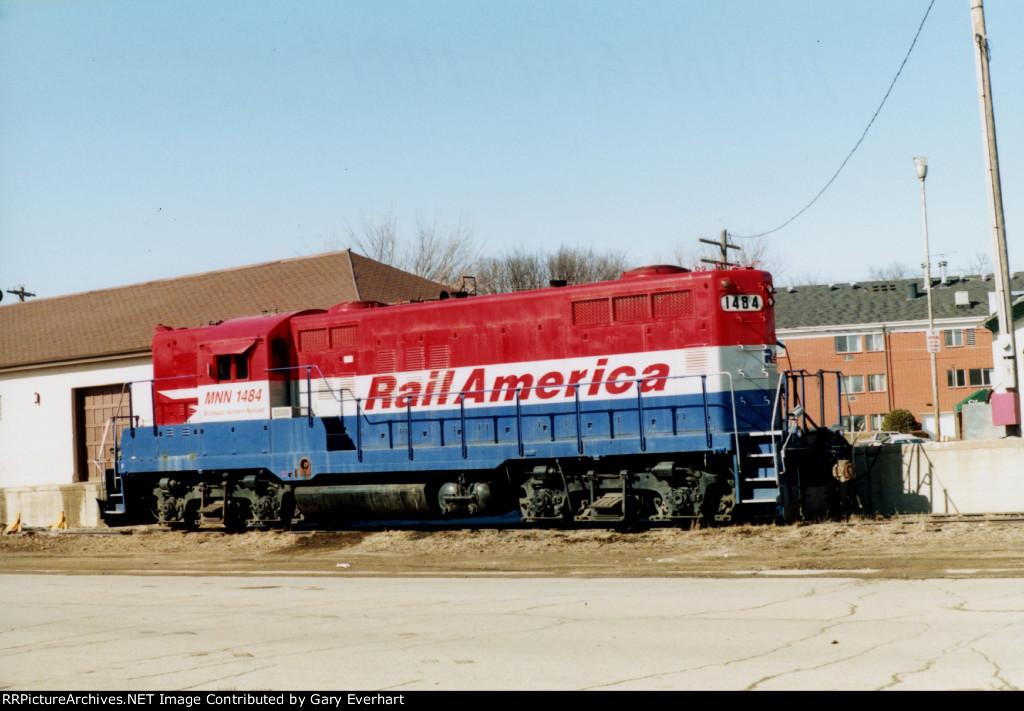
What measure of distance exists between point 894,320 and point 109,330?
1854 inches

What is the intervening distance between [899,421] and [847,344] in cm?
1003

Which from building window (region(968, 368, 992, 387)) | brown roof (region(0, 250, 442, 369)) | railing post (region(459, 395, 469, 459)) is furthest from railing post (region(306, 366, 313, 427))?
building window (region(968, 368, 992, 387))

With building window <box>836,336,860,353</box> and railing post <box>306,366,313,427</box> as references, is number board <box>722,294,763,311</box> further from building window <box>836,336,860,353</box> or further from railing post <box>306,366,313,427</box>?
building window <box>836,336,860,353</box>

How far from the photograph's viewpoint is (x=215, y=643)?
8.77 m

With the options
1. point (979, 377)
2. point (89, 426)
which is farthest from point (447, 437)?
point (979, 377)

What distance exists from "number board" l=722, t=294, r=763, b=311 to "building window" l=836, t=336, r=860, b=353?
49839mm

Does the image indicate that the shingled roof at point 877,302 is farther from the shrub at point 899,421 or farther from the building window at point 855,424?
the shrub at point 899,421

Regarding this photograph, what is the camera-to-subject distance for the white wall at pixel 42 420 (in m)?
30.4

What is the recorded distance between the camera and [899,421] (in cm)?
5497

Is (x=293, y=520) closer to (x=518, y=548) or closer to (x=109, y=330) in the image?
(x=518, y=548)

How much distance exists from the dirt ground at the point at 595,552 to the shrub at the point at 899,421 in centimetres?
4041

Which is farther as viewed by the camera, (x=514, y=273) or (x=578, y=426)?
(x=514, y=273)

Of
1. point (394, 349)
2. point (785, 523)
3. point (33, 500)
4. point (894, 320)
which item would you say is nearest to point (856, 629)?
point (785, 523)

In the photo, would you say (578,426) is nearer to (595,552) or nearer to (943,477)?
(595,552)
